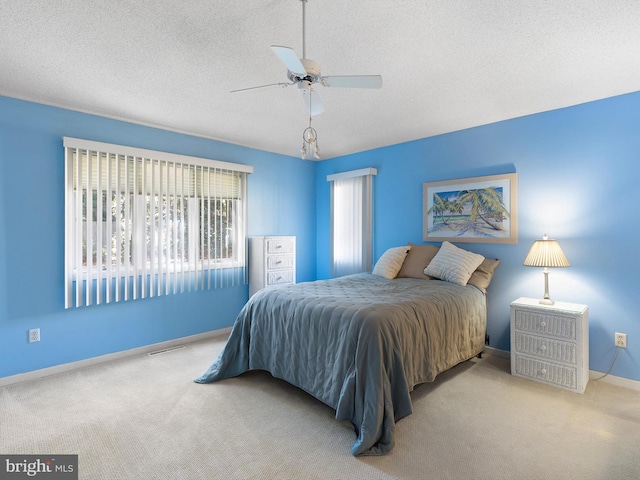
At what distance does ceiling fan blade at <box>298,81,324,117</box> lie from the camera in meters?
1.84

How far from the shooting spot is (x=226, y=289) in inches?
165

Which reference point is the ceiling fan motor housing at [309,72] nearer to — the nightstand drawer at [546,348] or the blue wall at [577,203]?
the blue wall at [577,203]

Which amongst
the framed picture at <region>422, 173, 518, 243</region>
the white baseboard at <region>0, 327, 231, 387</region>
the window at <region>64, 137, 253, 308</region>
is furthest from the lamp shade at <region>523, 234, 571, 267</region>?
the white baseboard at <region>0, 327, 231, 387</region>

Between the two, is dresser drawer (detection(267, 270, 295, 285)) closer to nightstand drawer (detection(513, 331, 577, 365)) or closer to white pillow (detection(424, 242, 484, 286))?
white pillow (detection(424, 242, 484, 286))

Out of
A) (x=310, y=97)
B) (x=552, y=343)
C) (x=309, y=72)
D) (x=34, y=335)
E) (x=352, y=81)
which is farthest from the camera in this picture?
(x=34, y=335)

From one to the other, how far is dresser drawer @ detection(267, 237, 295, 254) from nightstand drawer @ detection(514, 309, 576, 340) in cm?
272

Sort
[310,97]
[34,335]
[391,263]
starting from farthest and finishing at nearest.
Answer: [391,263] → [34,335] → [310,97]

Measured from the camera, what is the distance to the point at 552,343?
2641 millimetres

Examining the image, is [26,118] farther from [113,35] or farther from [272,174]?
[272,174]

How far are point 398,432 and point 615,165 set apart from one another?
2805 millimetres

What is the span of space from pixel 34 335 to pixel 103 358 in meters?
0.61

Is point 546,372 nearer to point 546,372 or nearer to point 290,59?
point 546,372

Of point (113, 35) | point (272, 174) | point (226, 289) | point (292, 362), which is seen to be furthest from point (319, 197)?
point (113, 35)

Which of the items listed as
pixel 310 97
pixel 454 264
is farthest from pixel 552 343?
pixel 310 97
